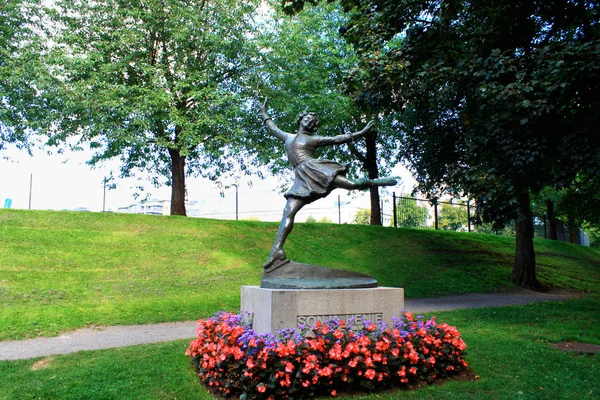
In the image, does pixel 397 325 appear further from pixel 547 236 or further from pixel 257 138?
pixel 547 236

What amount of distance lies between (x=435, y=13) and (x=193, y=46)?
1189cm

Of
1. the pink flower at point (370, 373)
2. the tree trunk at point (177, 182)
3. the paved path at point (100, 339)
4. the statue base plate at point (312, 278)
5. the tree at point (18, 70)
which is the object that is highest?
the tree at point (18, 70)

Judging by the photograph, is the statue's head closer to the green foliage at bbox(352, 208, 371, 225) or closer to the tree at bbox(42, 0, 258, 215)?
the tree at bbox(42, 0, 258, 215)

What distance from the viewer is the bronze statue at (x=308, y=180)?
7.54 m

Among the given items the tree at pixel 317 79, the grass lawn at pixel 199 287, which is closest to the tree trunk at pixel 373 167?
the tree at pixel 317 79

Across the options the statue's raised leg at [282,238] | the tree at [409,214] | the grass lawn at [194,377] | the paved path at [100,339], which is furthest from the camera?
the tree at [409,214]

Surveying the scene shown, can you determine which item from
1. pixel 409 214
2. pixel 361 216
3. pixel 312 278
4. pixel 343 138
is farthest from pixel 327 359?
pixel 361 216

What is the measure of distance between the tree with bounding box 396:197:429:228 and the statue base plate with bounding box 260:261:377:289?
19.5 m

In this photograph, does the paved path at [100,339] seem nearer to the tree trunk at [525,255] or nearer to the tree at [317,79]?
the tree trunk at [525,255]

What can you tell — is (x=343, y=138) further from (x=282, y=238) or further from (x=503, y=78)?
(x=503, y=78)

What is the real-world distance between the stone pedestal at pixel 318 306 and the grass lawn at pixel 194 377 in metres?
1.17

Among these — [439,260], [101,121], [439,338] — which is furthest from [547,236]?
[439,338]

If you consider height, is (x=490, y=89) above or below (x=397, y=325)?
above

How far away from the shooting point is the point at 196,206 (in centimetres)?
4756
